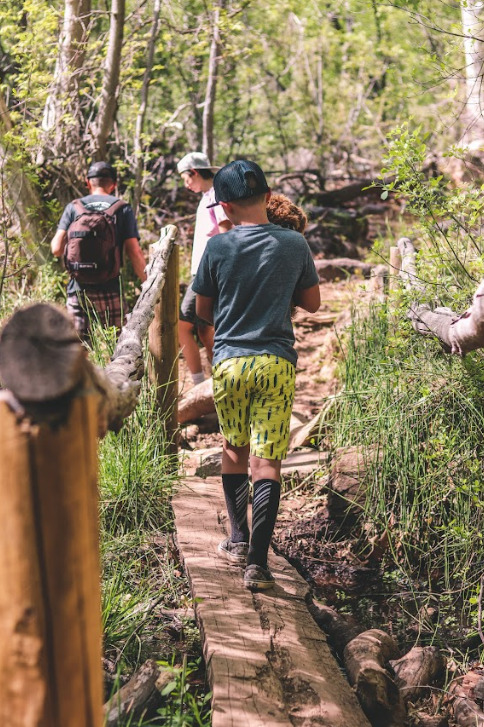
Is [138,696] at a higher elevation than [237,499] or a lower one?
lower

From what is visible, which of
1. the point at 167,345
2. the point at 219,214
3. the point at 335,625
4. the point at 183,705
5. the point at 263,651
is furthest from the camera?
the point at 219,214

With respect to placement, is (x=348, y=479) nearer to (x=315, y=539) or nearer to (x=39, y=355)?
(x=315, y=539)

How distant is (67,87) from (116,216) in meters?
3.02

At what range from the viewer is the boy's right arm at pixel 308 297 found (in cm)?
376

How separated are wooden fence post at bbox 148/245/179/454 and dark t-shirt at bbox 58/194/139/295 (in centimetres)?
116

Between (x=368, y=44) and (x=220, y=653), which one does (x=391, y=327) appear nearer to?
(x=220, y=653)

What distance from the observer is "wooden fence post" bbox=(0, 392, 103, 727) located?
1532 millimetres

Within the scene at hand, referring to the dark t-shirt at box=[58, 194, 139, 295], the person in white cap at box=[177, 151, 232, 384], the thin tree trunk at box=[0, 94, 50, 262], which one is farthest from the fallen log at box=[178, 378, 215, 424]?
the thin tree trunk at box=[0, 94, 50, 262]

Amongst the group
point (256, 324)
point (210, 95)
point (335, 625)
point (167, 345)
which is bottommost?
point (335, 625)

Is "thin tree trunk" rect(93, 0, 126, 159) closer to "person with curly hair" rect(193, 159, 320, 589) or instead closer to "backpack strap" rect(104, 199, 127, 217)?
"backpack strap" rect(104, 199, 127, 217)

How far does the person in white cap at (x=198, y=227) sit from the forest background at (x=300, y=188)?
1179 millimetres

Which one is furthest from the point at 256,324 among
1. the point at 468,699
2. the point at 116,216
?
the point at 116,216

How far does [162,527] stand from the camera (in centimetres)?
445

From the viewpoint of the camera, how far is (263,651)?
314cm
